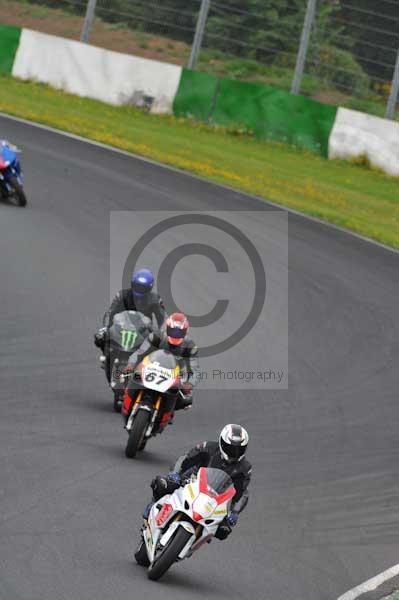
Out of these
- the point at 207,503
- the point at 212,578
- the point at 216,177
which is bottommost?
the point at 212,578

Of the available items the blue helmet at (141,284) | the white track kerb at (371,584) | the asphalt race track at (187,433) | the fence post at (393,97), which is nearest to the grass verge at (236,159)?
the fence post at (393,97)

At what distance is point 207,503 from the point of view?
8.80 m

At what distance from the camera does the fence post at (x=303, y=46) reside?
105ft

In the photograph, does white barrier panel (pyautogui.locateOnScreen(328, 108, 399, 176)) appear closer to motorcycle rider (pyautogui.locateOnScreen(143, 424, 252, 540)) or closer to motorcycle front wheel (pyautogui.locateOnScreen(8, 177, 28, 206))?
motorcycle front wheel (pyautogui.locateOnScreen(8, 177, 28, 206))

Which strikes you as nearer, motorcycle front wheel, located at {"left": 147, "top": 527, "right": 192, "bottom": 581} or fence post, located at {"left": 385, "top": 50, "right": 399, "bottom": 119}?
motorcycle front wheel, located at {"left": 147, "top": 527, "right": 192, "bottom": 581}

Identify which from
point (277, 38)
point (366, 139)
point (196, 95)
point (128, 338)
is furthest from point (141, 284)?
point (196, 95)

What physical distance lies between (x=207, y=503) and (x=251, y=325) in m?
9.63

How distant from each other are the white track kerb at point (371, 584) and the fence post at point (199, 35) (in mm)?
24731

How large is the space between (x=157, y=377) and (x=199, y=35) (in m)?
23.4

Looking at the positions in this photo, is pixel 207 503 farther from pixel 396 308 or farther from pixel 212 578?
pixel 396 308

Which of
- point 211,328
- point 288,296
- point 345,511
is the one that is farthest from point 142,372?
point 288,296

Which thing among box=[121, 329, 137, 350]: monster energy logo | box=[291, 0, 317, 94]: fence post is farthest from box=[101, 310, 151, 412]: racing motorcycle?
box=[291, 0, 317, 94]: fence post

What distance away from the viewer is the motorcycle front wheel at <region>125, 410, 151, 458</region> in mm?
11828

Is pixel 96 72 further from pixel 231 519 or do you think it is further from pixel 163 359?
pixel 231 519
